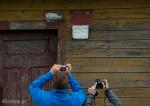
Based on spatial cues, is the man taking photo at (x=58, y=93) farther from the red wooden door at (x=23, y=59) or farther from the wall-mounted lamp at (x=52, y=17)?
the red wooden door at (x=23, y=59)

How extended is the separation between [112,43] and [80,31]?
1.44 ft

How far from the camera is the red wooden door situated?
7668 mm

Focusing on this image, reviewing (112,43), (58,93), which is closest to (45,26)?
(112,43)

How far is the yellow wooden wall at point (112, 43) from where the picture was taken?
746 centimetres

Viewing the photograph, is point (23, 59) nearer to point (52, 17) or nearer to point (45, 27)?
point (45, 27)

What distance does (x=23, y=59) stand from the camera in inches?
304

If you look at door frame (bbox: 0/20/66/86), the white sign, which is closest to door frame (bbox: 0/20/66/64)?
door frame (bbox: 0/20/66/86)

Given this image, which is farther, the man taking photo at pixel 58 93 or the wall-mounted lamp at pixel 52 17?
the wall-mounted lamp at pixel 52 17

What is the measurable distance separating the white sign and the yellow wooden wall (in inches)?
2.4

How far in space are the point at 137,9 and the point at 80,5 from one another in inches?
28.7

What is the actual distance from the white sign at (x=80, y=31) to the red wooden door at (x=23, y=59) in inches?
13.1

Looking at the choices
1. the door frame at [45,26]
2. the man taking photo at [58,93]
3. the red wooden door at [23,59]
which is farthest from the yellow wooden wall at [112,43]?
the man taking photo at [58,93]

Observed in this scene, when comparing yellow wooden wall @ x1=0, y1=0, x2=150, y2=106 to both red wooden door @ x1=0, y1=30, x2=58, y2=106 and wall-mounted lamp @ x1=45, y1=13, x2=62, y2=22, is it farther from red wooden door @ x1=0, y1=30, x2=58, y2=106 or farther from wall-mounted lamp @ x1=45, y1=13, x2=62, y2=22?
red wooden door @ x1=0, y1=30, x2=58, y2=106

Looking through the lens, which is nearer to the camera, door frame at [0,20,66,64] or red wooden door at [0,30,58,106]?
door frame at [0,20,66,64]
